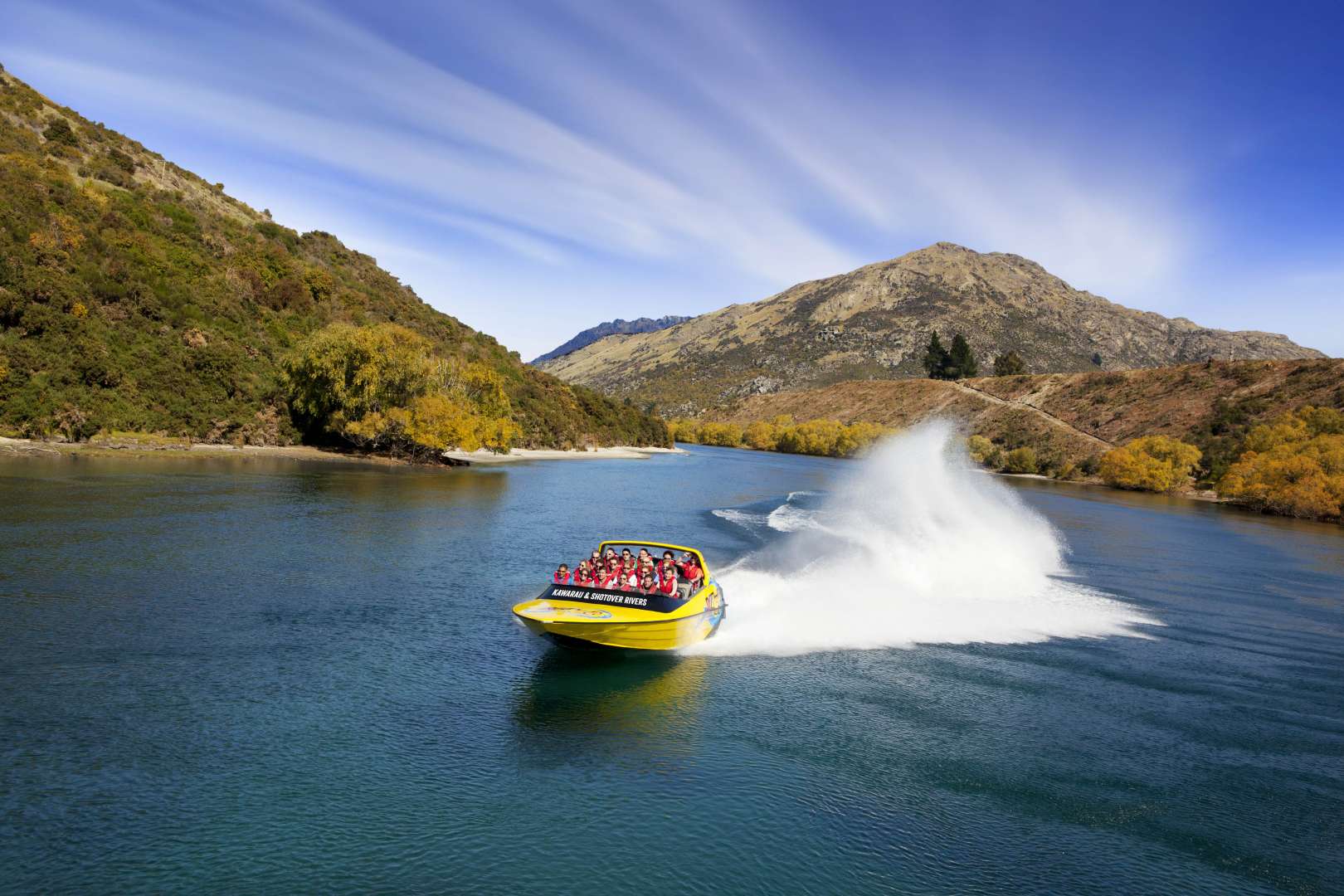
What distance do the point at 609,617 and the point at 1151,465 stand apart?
107 m

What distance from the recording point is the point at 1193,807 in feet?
45.6

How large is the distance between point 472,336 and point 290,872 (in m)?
133

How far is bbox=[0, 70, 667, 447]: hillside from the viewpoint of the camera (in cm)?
6106

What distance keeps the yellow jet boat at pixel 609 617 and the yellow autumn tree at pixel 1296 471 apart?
8053 centimetres

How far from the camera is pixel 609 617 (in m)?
18.9

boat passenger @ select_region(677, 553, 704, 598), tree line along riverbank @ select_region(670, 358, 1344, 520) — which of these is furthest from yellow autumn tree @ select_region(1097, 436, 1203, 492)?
boat passenger @ select_region(677, 553, 704, 598)

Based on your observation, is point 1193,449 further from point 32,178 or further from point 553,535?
point 32,178

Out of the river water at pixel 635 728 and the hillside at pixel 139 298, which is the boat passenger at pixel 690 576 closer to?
the river water at pixel 635 728

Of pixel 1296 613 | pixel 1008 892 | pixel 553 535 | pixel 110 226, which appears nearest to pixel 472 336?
pixel 110 226

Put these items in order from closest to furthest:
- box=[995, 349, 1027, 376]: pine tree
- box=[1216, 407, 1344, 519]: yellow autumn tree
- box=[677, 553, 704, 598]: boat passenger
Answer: box=[677, 553, 704, 598]: boat passenger, box=[1216, 407, 1344, 519]: yellow autumn tree, box=[995, 349, 1027, 376]: pine tree

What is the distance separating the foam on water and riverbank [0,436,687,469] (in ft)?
152

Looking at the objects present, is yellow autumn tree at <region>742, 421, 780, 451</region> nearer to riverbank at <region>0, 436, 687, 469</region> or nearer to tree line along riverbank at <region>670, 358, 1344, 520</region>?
tree line along riverbank at <region>670, 358, 1344, 520</region>

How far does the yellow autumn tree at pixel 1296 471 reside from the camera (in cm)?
7275

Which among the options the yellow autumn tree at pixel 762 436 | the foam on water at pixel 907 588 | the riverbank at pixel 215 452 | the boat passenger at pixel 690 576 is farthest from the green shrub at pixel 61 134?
the yellow autumn tree at pixel 762 436
